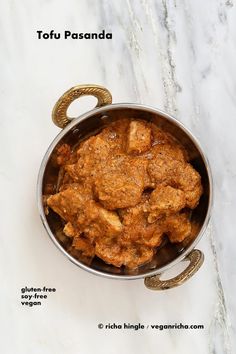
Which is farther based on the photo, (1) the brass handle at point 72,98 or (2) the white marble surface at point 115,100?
(2) the white marble surface at point 115,100

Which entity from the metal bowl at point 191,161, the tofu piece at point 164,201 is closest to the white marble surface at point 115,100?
the metal bowl at point 191,161

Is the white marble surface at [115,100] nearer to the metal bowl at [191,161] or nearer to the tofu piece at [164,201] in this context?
the metal bowl at [191,161]

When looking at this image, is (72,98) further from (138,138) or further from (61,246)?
(61,246)

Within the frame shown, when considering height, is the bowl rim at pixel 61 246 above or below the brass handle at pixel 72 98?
below

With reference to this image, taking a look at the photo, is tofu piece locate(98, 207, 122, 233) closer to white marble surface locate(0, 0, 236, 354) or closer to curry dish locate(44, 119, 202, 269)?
curry dish locate(44, 119, 202, 269)

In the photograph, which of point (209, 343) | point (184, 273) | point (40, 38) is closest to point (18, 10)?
point (40, 38)

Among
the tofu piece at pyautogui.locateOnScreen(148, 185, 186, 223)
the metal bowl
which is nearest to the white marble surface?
the metal bowl

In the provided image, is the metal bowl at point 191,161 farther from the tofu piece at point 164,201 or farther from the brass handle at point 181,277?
the tofu piece at point 164,201

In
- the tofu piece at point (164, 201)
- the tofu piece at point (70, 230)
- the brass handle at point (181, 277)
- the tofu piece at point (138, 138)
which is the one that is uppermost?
the tofu piece at point (138, 138)
